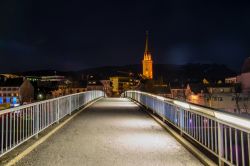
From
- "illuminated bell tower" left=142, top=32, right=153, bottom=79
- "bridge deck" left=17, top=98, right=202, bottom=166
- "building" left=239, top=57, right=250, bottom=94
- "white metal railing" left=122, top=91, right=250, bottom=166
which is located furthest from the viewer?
"illuminated bell tower" left=142, top=32, right=153, bottom=79

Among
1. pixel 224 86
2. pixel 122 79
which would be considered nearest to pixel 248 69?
pixel 224 86

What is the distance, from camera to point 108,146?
8.94 meters

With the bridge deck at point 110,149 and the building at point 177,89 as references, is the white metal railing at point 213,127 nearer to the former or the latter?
the bridge deck at point 110,149

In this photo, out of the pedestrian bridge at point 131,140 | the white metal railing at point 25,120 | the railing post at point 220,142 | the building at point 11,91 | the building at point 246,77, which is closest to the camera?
the railing post at point 220,142

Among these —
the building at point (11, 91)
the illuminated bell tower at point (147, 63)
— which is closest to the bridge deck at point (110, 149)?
the building at point (11, 91)

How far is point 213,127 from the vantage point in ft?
26.4

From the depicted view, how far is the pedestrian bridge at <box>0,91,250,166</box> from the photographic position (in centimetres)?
682

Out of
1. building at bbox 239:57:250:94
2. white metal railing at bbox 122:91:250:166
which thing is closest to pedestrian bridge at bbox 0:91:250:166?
white metal railing at bbox 122:91:250:166

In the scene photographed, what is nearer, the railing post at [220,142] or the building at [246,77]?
the railing post at [220,142]

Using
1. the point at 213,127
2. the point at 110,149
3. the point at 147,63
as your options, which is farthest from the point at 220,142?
the point at 147,63

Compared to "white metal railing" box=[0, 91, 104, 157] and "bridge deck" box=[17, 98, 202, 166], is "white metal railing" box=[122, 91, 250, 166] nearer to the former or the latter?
"bridge deck" box=[17, 98, 202, 166]

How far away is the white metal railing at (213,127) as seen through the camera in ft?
18.7

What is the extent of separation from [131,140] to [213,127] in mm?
2755

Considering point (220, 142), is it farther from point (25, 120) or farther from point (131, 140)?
point (25, 120)
